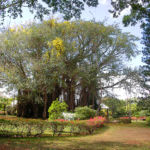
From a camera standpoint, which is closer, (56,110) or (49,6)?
(49,6)

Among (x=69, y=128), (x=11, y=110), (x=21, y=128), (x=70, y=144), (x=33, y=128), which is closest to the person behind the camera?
(x=70, y=144)

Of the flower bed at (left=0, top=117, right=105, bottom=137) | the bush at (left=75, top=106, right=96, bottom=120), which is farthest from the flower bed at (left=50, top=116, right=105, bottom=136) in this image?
the bush at (left=75, top=106, right=96, bottom=120)

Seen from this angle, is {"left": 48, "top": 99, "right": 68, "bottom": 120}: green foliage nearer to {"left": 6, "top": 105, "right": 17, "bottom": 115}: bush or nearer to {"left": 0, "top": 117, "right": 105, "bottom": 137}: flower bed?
{"left": 0, "top": 117, "right": 105, "bottom": 137}: flower bed

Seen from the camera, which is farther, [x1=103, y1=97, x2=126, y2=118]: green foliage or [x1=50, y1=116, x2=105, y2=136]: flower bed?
[x1=103, y1=97, x2=126, y2=118]: green foliage

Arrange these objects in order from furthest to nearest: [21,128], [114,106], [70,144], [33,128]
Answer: [114,106] < [33,128] < [21,128] < [70,144]

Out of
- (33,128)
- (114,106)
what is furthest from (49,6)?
(114,106)

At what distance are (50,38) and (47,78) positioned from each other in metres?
4.38

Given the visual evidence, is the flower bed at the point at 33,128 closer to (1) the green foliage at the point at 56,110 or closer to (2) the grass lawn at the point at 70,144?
(2) the grass lawn at the point at 70,144

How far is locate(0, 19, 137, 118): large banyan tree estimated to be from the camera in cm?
1691

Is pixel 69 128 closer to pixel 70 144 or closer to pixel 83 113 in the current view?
pixel 70 144

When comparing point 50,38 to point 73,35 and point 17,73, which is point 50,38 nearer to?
point 73,35

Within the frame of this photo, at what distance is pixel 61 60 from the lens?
1727 cm

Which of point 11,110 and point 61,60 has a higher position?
point 61,60

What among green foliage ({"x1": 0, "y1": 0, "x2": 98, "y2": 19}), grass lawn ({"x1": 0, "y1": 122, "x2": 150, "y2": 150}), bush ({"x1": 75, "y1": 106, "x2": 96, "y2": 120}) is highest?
green foliage ({"x1": 0, "y1": 0, "x2": 98, "y2": 19})
